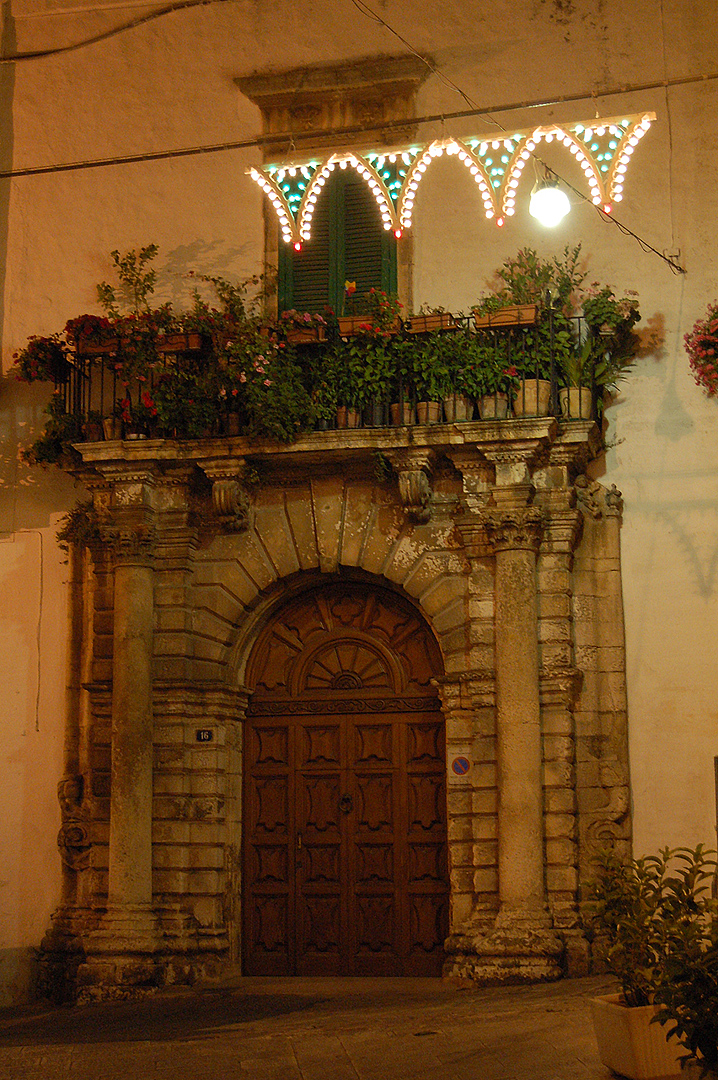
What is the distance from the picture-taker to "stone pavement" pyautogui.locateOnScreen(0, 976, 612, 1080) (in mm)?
6934

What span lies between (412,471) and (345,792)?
105 inches

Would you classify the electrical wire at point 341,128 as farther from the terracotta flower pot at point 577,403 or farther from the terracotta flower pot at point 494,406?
the terracotta flower pot at point 494,406

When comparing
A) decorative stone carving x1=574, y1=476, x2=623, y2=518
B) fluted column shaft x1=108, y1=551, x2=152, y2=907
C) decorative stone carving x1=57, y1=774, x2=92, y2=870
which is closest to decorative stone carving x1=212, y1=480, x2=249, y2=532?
fluted column shaft x1=108, y1=551, x2=152, y2=907

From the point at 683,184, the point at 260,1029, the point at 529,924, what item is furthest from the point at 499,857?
the point at 683,184

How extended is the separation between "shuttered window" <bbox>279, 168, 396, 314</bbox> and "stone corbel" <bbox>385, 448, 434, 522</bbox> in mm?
1733

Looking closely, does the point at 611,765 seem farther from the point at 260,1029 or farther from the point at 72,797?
the point at 72,797

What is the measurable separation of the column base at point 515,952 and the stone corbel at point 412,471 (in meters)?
3.18

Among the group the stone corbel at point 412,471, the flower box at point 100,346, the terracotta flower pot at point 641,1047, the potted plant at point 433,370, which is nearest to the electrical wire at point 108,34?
the flower box at point 100,346

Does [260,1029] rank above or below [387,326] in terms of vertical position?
below

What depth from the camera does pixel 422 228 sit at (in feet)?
36.8

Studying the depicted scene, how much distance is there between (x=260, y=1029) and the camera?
8211 millimetres

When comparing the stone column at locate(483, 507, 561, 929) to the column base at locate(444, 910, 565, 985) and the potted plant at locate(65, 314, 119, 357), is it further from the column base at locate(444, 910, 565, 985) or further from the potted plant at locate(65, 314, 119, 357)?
the potted plant at locate(65, 314, 119, 357)

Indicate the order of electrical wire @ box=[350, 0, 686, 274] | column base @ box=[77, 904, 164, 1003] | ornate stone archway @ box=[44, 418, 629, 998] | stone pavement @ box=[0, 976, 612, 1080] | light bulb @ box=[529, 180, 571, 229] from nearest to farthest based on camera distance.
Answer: stone pavement @ box=[0, 976, 612, 1080], light bulb @ box=[529, 180, 571, 229], column base @ box=[77, 904, 164, 1003], ornate stone archway @ box=[44, 418, 629, 998], electrical wire @ box=[350, 0, 686, 274]

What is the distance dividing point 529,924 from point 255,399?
173 inches
